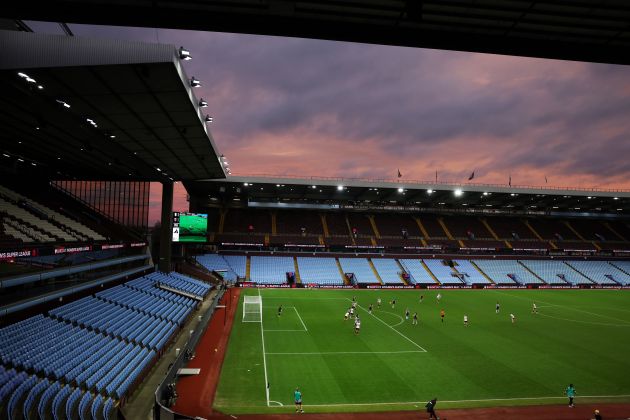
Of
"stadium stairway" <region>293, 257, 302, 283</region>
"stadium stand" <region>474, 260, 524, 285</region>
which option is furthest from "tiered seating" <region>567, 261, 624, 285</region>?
"stadium stairway" <region>293, 257, 302, 283</region>

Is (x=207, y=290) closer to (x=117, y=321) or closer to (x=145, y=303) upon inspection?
(x=145, y=303)

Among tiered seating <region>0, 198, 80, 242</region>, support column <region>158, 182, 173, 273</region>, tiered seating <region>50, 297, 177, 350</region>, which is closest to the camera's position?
tiered seating <region>50, 297, 177, 350</region>

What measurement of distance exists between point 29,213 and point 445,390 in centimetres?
3047

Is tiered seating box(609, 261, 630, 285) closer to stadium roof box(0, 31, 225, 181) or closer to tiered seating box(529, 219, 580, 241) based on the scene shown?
tiered seating box(529, 219, 580, 241)

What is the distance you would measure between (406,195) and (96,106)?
55602mm

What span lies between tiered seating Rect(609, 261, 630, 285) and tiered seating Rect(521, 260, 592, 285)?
6409 millimetres

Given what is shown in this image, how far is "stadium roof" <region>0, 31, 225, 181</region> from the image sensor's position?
13.1 metres

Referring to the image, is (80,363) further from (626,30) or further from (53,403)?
(626,30)

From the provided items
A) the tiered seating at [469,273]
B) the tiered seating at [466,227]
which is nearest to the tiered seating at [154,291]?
the tiered seating at [469,273]

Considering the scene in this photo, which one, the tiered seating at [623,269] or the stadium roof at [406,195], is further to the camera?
the tiered seating at [623,269]

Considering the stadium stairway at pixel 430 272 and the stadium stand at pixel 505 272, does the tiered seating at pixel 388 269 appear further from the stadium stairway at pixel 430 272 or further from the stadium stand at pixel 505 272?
the stadium stand at pixel 505 272

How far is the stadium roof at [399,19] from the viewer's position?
23.4ft

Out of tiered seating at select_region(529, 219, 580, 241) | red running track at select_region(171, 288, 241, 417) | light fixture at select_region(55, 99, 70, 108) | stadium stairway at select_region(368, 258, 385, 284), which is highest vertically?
light fixture at select_region(55, 99, 70, 108)

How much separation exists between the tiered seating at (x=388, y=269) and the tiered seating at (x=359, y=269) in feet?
4.91
